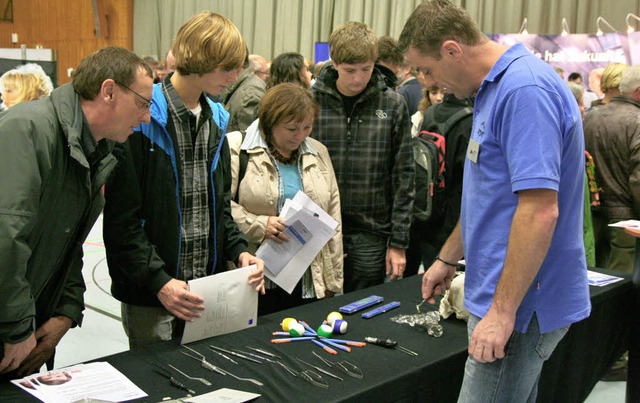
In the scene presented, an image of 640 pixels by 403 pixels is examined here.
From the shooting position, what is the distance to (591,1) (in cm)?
712

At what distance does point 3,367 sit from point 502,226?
122 centimetres

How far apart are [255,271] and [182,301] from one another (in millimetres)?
244

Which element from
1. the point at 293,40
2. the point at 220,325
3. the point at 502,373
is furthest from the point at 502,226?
the point at 293,40

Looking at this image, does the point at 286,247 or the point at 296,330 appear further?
the point at 286,247

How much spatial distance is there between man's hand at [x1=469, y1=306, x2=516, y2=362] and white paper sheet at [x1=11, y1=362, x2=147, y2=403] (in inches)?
30.7

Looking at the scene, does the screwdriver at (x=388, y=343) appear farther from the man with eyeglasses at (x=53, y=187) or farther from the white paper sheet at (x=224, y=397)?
the man with eyeglasses at (x=53, y=187)

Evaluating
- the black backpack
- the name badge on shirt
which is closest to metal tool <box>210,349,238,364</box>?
the name badge on shirt

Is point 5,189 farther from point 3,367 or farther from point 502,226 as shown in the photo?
point 502,226

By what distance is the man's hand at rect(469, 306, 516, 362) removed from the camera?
4.78 ft

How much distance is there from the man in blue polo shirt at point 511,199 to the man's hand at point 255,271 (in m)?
0.67

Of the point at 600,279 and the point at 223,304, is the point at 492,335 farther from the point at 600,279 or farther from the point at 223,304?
the point at 600,279

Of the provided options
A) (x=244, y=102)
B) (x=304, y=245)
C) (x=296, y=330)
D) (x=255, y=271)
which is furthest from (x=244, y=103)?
(x=296, y=330)

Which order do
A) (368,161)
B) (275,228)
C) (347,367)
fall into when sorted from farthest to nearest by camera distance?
(368,161)
(275,228)
(347,367)

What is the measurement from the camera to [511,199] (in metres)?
1.46
